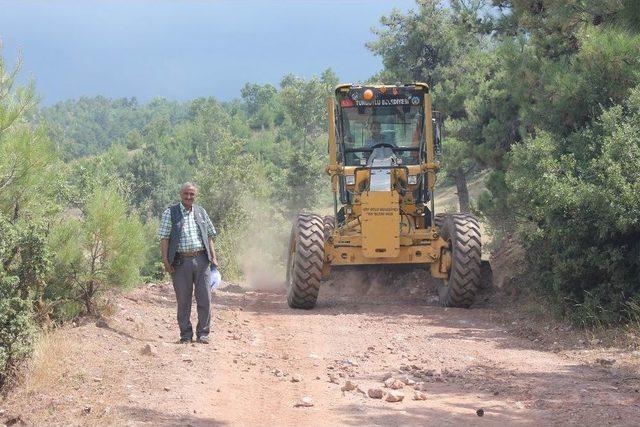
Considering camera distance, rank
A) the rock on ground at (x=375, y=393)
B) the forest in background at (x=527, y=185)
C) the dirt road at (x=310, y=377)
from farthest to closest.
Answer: the forest in background at (x=527, y=185) < the rock on ground at (x=375, y=393) < the dirt road at (x=310, y=377)

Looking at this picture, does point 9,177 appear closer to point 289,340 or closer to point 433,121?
point 289,340

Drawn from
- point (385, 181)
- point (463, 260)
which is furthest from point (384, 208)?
point (463, 260)

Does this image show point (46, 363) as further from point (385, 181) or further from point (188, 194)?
point (385, 181)

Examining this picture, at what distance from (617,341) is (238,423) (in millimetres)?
4889

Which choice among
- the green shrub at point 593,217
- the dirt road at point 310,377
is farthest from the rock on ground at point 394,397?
the green shrub at point 593,217

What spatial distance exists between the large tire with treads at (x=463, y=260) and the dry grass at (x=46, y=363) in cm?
583

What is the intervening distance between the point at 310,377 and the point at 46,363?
7.94 feet

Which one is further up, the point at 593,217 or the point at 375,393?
the point at 593,217

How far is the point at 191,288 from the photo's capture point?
944 centimetres

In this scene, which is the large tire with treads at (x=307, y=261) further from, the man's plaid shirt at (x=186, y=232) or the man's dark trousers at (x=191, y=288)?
the man's plaid shirt at (x=186, y=232)

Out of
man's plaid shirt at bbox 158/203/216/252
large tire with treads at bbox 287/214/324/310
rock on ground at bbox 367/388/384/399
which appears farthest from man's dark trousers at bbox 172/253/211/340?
large tire with treads at bbox 287/214/324/310

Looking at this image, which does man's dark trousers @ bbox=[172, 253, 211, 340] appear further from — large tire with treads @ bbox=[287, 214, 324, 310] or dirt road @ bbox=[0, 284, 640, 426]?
large tire with treads @ bbox=[287, 214, 324, 310]

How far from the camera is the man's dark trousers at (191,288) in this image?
934 centimetres

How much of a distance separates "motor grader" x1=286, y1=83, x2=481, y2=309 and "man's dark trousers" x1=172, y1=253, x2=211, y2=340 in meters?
3.31
